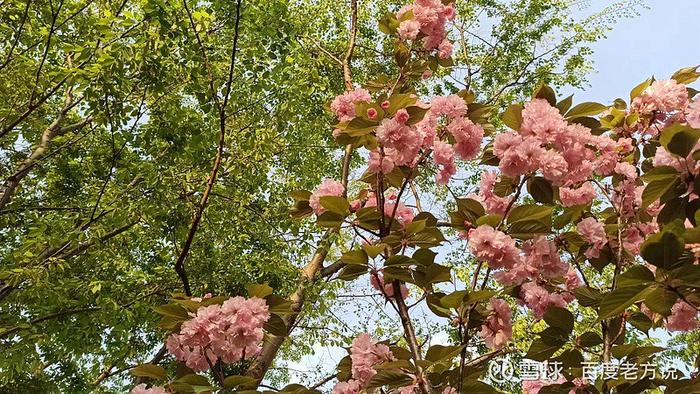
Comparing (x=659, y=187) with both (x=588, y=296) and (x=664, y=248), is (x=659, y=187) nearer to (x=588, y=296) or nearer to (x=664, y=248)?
(x=664, y=248)

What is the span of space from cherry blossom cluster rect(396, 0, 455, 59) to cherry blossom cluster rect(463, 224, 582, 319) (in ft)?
2.78

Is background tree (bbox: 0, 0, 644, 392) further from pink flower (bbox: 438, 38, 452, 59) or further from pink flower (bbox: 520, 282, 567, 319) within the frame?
pink flower (bbox: 520, 282, 567, 319)

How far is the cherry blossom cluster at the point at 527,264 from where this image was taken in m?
1.59

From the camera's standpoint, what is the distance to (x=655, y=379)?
1.68m

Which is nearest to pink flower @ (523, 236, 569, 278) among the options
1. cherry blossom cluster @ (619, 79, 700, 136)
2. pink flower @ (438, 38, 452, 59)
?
cherry blossom cluster @ (619, 79, 700, 136)

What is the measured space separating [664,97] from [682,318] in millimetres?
761

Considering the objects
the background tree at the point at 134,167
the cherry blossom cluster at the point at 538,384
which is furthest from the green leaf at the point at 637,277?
the background tree at the point at 134,167

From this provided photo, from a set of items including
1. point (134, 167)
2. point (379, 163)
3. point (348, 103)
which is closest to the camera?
point (379, 163)

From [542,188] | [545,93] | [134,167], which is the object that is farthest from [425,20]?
[134,167]

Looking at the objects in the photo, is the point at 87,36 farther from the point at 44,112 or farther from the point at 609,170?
the point at 609,170

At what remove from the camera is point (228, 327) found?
5.10ft

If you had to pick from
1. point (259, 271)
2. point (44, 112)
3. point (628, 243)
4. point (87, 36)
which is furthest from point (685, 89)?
point (44, 112)

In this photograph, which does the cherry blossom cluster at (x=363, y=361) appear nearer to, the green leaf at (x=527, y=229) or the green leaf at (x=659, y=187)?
the green leaf at (x=527, y=229)

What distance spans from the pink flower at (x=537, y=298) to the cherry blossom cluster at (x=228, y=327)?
33.0 inches
